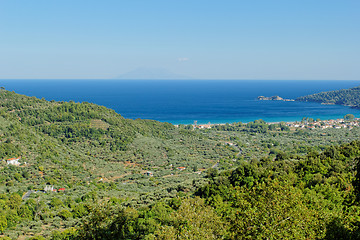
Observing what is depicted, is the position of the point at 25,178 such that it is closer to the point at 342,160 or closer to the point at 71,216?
the point at 71,216

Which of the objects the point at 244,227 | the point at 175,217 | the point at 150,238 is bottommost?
the point at 150,238

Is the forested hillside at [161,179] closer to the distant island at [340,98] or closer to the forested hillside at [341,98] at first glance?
the distant island at [340,98]

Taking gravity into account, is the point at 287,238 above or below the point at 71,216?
above

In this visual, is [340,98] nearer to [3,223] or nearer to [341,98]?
[341,98]

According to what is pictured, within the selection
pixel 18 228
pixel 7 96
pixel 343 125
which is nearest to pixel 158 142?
pixel 7 96

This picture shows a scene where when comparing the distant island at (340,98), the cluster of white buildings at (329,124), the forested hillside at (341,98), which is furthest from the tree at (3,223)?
the forested hillside at (341,98)

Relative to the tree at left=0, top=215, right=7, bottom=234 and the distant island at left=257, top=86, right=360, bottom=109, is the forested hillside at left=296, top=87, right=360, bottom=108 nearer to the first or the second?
the distant island at left=257, top=86, right=360, bottom=109

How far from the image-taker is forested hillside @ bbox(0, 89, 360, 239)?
433 inches

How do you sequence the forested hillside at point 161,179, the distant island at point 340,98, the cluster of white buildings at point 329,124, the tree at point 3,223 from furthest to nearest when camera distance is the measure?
the distant island at point 340,98 < the cluster of white buildings at point 329,124 < the tree at point 3,223 < the forested hillside at point 161,179

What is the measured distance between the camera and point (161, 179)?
4100cm

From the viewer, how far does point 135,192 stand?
3416 cm

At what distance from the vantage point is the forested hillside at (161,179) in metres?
11.0

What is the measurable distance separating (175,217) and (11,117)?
48769 millimetres

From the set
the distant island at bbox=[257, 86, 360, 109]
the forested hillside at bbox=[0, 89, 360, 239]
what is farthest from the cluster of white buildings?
the distant island at bbox=[257, 86, 360, 109]
